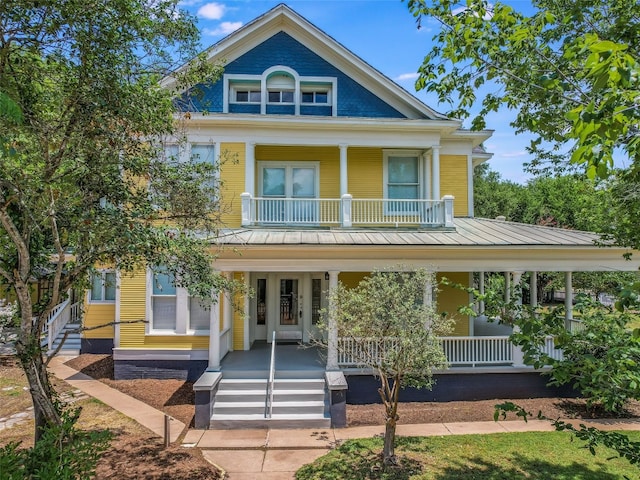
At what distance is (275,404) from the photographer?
28.5 ft

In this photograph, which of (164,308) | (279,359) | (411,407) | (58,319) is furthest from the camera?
(58,319)

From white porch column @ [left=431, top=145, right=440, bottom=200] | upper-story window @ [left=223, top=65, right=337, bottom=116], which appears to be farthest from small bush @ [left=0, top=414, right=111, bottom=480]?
white porch column @ [left=431, top=145, right=440, bottom=200]

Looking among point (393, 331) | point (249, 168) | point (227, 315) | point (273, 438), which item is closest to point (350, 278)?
point (227, 315)

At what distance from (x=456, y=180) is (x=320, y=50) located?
6314 millimetres

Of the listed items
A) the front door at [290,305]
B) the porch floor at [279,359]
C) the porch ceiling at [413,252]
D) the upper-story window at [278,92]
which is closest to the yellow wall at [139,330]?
the porch floor at [279,359]

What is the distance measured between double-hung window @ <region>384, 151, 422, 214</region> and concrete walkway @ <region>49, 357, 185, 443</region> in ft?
29.4

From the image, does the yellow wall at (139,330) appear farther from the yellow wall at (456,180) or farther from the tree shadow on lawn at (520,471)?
the yellow wall at (456,180)

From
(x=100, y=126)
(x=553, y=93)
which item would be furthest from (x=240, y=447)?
(x=553, y=93)

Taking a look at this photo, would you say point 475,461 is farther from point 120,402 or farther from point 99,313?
point 99,313

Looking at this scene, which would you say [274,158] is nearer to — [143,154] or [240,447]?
[143,154]

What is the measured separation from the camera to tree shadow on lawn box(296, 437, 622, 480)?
6203mm

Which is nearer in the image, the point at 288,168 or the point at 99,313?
the point at 288,168

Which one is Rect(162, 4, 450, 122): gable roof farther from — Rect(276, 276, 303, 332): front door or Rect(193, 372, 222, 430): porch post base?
Rect(193, 372, 222, 430): porch post base

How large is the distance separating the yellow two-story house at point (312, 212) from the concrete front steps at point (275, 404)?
28.5 inches
